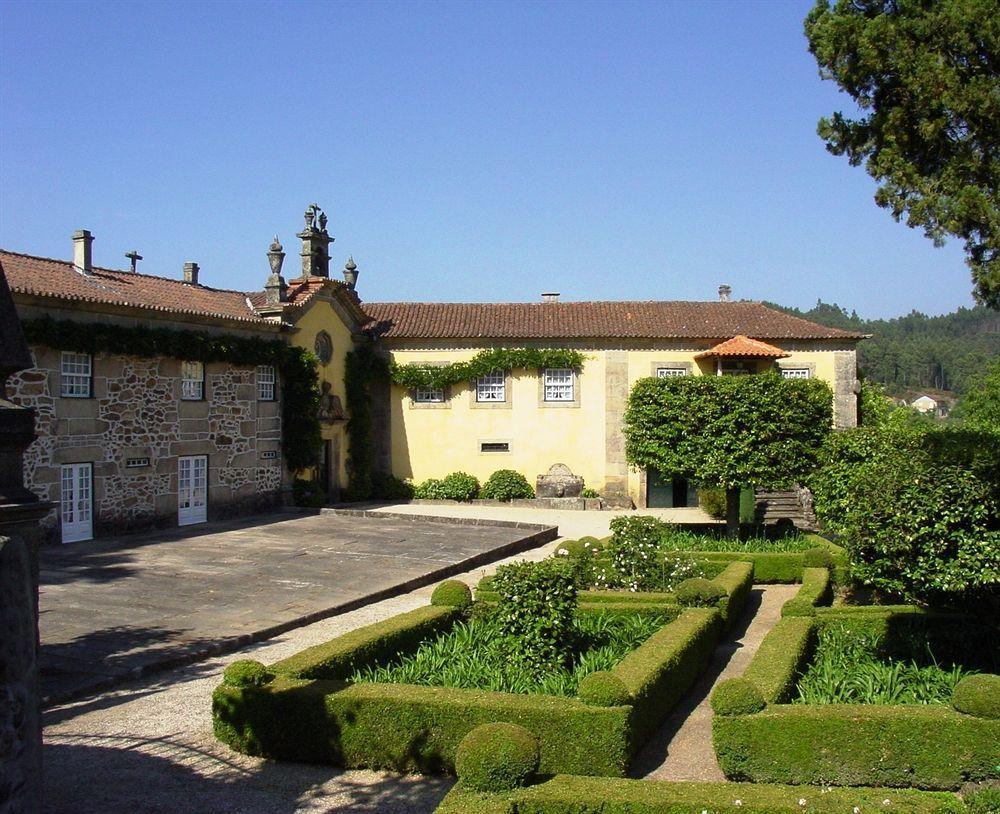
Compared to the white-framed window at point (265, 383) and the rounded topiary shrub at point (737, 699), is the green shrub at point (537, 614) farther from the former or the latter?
the white-framed window at point (265, 383)

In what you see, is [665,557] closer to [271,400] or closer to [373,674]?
[373,674]

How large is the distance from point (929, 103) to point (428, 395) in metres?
21.5

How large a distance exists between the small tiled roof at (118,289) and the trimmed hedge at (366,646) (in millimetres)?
10876

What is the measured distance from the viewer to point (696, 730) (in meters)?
8.37

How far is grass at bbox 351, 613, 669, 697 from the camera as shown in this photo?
8.42 m

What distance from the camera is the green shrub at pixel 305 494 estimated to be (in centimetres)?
2438

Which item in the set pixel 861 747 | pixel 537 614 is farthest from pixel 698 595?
pixel 861 747

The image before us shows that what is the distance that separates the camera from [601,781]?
6125 millimetres

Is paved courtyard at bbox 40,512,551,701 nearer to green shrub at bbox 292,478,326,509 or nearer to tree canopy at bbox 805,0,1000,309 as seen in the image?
green shrub at bbox 292,478,326,509

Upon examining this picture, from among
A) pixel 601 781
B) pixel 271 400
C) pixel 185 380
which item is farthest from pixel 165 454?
pixel 601 781

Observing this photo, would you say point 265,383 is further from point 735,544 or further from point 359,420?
point 735,544

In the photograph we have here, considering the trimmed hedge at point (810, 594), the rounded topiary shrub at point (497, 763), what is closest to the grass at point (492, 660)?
the trimmed hedge at point (810, 594)

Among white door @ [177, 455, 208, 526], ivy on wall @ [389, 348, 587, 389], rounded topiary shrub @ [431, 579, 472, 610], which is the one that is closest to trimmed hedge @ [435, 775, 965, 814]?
rounded topiary shrub @ [431, 579, 472, 610]

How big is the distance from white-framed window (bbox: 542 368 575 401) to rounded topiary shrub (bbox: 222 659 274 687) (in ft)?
71.0
